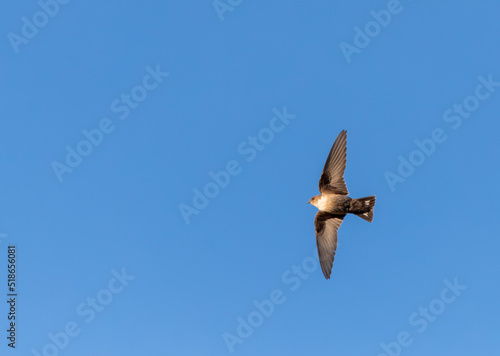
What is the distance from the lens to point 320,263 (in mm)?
20906

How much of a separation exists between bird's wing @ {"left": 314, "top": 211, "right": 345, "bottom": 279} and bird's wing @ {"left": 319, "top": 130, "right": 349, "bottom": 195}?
977 mm

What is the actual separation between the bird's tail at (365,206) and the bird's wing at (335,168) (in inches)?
31.5

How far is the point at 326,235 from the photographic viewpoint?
21219mm

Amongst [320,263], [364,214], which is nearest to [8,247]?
[320,263]

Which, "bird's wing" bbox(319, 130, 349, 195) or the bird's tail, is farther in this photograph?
"bird's wing" bbox(319, 130, 349, 195)

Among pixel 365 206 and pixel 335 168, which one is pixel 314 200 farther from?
pixel 365 206

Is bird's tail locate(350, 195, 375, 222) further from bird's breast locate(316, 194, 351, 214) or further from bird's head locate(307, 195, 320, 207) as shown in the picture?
bird's head locate(307, 195, 320, 207)

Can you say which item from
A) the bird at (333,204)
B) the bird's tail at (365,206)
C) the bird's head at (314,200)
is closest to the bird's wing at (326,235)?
the bird at (333,204)

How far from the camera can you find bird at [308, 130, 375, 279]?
19625mm

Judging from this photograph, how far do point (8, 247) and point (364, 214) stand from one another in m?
13.5

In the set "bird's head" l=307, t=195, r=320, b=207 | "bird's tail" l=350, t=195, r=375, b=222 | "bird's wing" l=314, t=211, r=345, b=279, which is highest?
"bird's head" l=307, t=195, r=320, b=207

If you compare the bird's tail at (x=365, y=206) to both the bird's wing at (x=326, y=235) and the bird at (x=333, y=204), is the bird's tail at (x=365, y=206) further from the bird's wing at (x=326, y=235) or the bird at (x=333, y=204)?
the bird's wing at (x=326, y=235)

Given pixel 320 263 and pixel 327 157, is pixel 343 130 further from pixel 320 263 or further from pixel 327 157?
pixel 320 263

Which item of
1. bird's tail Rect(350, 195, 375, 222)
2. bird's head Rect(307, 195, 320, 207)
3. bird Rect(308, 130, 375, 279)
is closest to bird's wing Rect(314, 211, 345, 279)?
bird Rect(308, 130, 375, 279)
